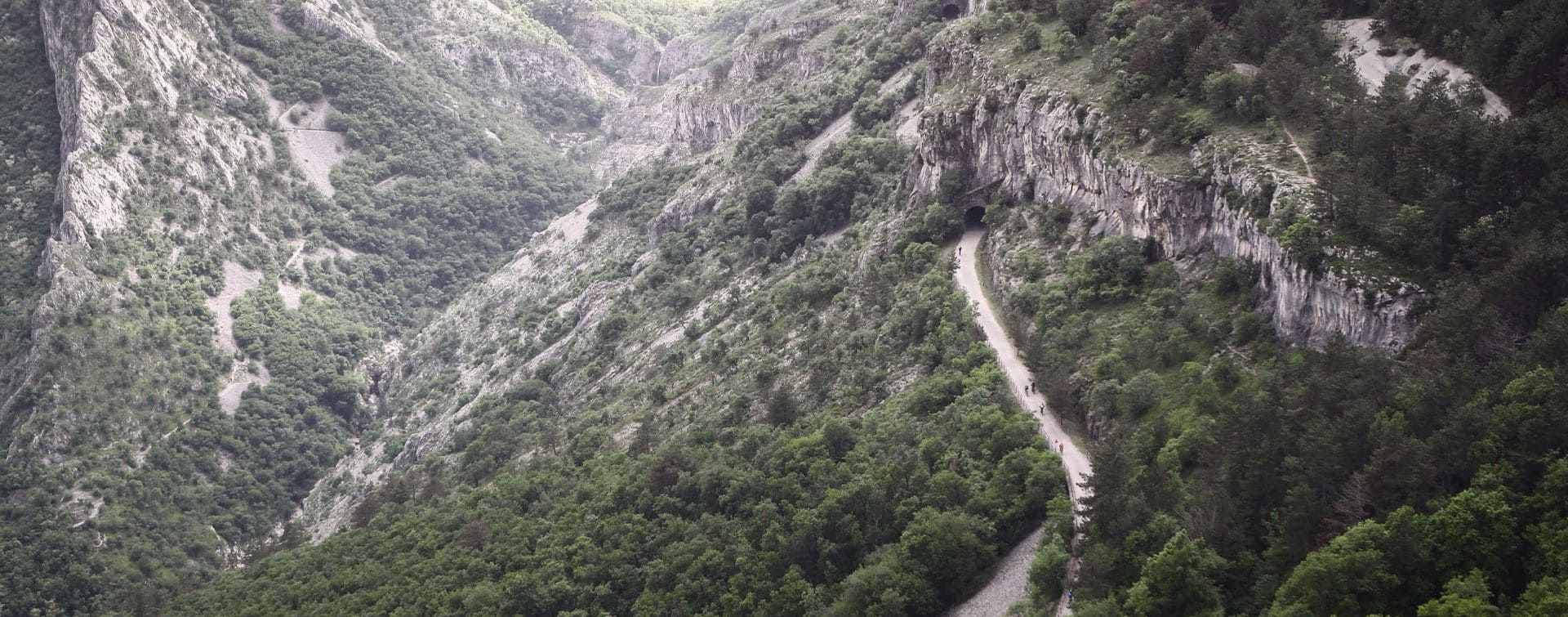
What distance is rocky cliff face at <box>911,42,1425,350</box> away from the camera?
44.2 metres

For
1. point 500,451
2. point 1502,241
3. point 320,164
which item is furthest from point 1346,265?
point 320,164

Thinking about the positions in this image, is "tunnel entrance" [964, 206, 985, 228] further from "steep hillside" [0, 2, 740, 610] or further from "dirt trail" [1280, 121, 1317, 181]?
"steep hillside" [0, 2, 740, 610]

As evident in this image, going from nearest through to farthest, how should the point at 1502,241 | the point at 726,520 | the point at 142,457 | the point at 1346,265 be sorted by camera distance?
the point at 1502,241
the point at 1346,265
the point at 726,520
the point at 142,457

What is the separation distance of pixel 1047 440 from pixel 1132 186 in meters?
15.5

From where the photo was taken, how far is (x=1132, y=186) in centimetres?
6012

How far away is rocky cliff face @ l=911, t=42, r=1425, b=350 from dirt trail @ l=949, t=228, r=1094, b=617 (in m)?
7.67

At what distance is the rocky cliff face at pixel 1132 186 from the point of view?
4425 centimetres

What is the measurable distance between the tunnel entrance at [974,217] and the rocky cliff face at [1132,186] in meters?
1.97

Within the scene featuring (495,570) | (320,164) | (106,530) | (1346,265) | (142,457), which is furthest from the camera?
(320,164)

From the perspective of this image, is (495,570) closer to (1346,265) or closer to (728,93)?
(1346,265)

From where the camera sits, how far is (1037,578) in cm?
4262

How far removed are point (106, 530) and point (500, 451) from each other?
47179 millimetres

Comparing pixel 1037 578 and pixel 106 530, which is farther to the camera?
pixel 106 530

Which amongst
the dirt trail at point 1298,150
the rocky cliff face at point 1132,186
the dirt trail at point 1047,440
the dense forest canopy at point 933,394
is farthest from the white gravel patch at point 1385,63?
the dirt trail at point 1047,440
